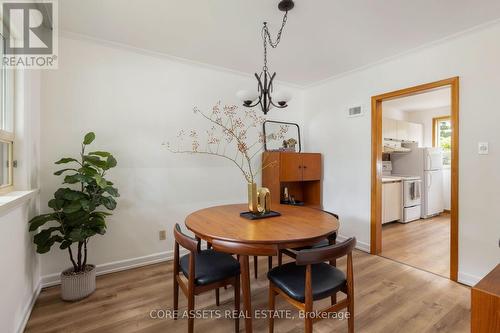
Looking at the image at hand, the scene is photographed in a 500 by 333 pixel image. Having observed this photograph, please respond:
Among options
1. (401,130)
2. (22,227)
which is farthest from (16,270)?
(401,130)

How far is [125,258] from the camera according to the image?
2732 mm

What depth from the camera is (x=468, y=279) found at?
239cm

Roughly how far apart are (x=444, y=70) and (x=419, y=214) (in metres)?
3.51

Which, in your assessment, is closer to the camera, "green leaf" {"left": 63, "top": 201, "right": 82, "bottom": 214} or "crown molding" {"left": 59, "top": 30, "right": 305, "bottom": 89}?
"green leaf" {"left": 63, "top": 201, "right": 82, "bottom": 214}

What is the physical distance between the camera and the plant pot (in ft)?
6.86

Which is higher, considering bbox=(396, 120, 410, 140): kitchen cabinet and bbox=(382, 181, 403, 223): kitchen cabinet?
bbox=(396, 120, 410, 140): kitchen cabinet

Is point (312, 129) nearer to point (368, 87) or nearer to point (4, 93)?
point (368, 87)

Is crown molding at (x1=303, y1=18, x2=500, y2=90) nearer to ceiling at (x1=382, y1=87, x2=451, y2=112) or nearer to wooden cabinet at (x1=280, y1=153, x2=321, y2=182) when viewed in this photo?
wooden cabinet at (x1=280, y1=153, x2=321, y2=182)

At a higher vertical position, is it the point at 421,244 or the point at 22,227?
the point at 22,227

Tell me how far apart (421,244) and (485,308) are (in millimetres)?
3369

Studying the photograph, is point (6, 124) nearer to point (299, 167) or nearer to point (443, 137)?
point (299, 167)

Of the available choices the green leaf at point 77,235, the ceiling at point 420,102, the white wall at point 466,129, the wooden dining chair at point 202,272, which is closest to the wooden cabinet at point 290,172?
the white wall at point 466,129

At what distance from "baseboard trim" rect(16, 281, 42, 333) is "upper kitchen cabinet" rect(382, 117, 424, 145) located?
5532 mm

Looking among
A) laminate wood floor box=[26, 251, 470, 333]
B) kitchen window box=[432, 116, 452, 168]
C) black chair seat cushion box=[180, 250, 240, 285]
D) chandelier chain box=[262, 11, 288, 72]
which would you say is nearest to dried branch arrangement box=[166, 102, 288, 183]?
chandelier chain box=[262, 11, 288, 72]
